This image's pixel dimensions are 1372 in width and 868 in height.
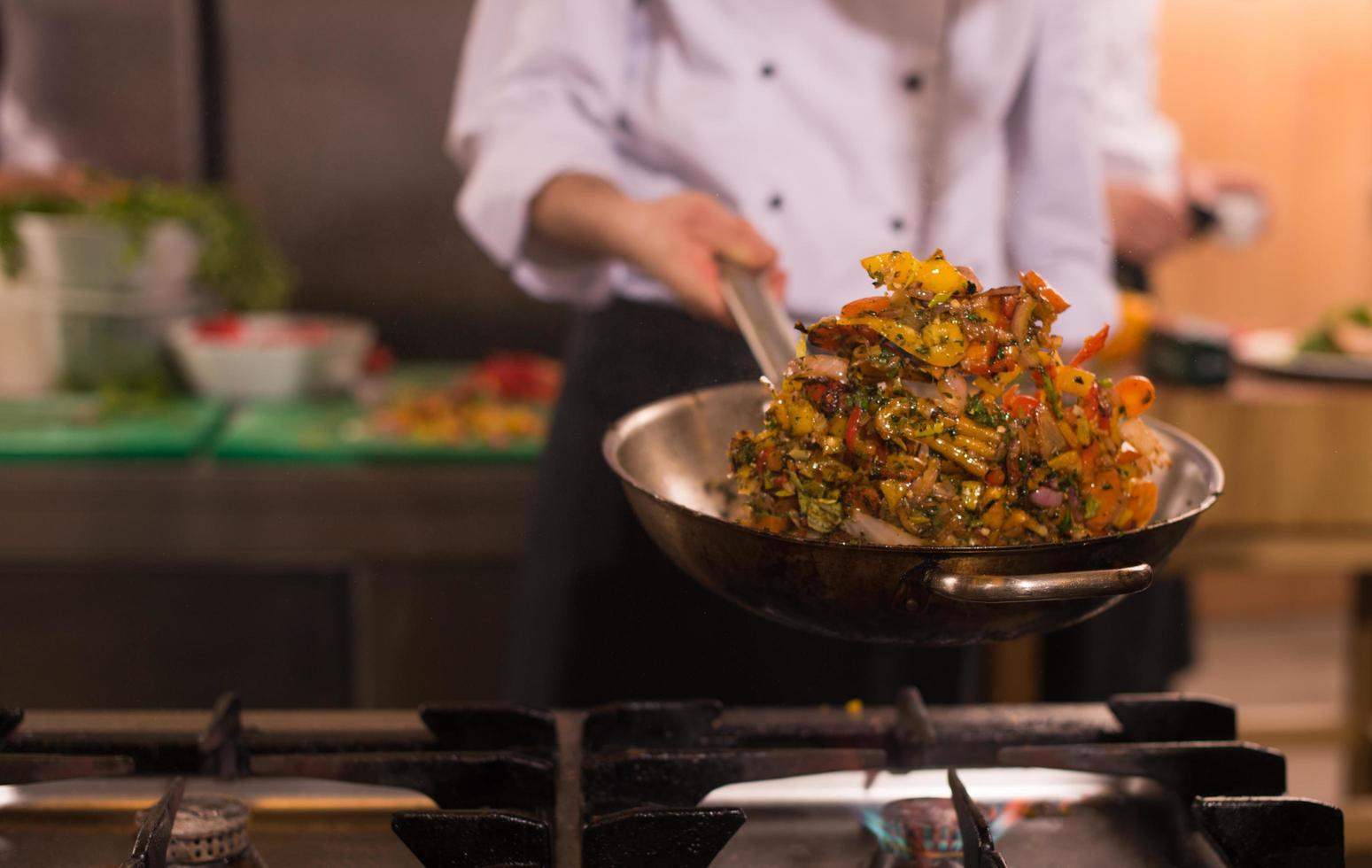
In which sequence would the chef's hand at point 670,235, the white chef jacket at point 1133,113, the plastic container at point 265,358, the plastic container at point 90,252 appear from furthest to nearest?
the plastic container at point 265,358
the plastic container at point 90,252
the white chef jacket at point 1133,113
the chef's hand at point 670,235

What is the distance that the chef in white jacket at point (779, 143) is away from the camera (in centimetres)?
122

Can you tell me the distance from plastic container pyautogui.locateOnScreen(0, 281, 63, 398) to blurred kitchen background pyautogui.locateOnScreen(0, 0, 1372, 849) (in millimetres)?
11

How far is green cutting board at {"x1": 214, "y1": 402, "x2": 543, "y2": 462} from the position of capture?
2145mm

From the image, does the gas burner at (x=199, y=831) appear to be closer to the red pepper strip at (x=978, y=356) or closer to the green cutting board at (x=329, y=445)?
the red pepper strip at (x=978, y=356)

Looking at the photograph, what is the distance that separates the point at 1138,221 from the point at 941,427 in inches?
40.3

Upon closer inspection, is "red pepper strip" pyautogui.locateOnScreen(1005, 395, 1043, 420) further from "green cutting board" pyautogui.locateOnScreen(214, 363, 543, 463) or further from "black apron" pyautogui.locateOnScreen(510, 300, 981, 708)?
"green cutting board" pyautogui.locateOnScreen(214, 363, 543, 463)

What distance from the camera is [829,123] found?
1.27m

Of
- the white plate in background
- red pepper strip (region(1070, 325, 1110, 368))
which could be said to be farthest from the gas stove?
the white plate in background

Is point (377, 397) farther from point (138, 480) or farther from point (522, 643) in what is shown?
point (522, 643)

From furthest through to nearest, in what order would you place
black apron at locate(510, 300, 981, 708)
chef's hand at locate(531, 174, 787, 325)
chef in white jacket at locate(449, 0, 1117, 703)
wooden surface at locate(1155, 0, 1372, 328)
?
wooden surface at locate(1155, 0, 1372, 328) < black apron at locate(510, 300, 981, 708) < chef in white jacket at locate(449, 0, 1117, 703) < chef's hand at locate(531, 174, 787, 325)

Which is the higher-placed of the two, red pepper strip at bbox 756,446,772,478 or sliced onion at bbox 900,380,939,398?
sliced onion at bbox 900,380,939,398

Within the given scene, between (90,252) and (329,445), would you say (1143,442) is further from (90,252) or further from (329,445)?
(90,252)

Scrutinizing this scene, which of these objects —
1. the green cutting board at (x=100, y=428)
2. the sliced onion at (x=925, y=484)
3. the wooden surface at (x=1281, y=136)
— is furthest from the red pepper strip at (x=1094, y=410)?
the wooden surface at (x=1281, y=136)

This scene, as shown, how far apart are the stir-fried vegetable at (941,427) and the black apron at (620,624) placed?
54cm
